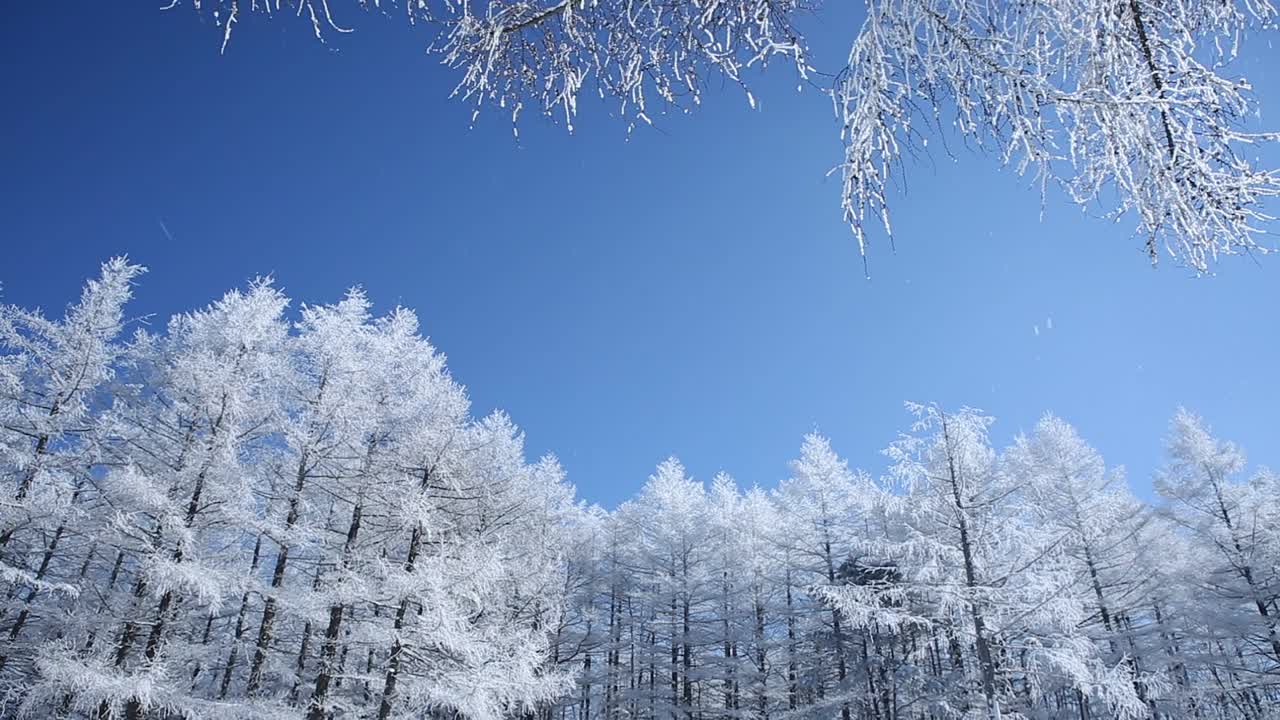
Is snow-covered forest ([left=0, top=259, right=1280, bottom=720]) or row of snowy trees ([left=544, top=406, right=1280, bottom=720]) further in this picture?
row of snowy trees ([left=544, top=406, right=1280, bottom=720])

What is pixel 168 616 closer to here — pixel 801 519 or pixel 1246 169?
pixel 1246 169

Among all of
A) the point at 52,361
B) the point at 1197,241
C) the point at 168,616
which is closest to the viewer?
the point at 1197,241

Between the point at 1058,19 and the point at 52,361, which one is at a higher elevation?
the point at 52,361

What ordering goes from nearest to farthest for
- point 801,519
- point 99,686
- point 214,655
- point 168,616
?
1. point 99,686
2. point 168,616
3. point 214,655
4. point 801,519

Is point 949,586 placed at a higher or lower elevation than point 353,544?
lower

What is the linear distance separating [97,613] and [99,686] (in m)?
2.06

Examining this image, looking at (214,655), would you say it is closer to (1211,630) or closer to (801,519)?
(801,519)

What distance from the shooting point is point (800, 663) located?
60.7 ft

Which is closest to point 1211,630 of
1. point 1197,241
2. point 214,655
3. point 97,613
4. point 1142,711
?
point 1142,711

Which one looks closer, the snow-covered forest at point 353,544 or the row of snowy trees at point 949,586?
the snow-covered forest at point 353,544

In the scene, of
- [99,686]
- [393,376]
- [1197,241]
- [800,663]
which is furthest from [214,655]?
[800,663]

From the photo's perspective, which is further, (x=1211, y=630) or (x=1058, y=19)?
(x=1211, y=630)

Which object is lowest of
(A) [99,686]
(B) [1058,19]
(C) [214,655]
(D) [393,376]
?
(A) [99,686]

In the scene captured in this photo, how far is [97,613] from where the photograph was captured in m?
8.36
